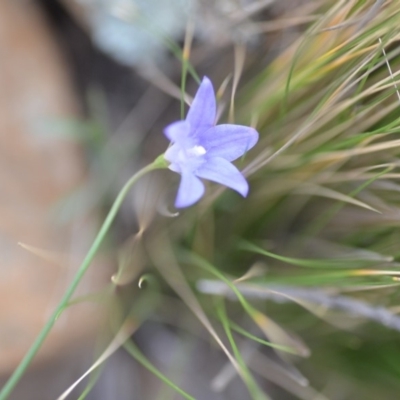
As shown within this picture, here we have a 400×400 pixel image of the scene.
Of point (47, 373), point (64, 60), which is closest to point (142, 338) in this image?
point (47, 373)

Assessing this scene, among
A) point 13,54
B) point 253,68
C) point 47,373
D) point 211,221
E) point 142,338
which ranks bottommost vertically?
point 47,373

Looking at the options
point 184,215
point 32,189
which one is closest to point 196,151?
point 184,215

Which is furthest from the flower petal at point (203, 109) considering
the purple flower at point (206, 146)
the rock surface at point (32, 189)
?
the rock surface at point (32, 189)

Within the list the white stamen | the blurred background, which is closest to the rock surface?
the blurred background

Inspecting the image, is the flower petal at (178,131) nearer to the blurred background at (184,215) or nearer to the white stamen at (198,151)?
the white stamen at (198,151)

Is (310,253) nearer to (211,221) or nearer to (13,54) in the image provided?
(211,221)

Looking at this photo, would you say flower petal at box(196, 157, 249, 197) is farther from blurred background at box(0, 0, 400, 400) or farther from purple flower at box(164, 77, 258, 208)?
blurred background at box(0, 0, 400, 400)

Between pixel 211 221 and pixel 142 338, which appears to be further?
pixel 142 338
